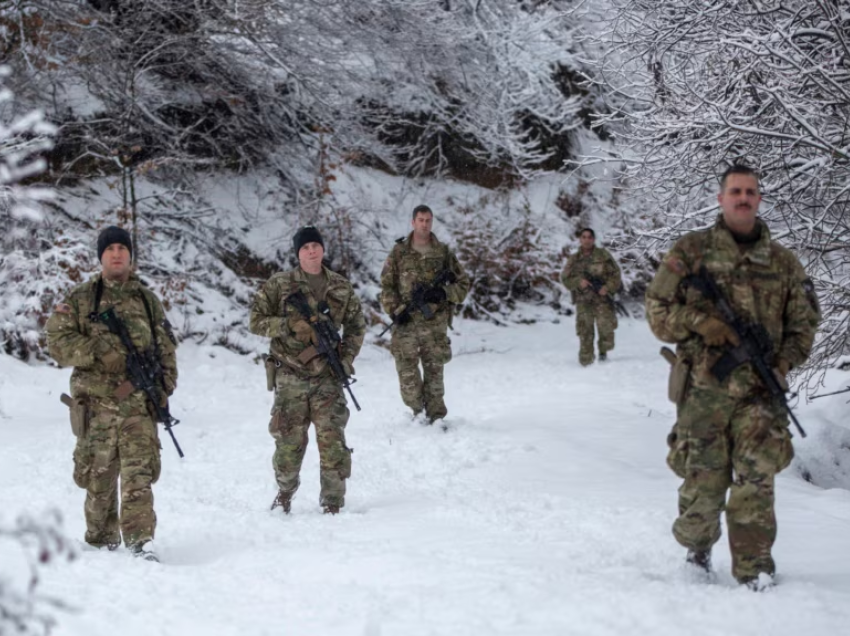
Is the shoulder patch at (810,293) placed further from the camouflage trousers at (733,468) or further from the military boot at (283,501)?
the military boot at (283,501)

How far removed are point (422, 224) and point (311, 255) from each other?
8.04 feet

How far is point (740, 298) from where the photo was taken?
4164mm

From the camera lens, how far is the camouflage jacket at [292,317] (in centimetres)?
618

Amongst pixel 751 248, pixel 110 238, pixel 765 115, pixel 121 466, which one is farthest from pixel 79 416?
pixel 765 115

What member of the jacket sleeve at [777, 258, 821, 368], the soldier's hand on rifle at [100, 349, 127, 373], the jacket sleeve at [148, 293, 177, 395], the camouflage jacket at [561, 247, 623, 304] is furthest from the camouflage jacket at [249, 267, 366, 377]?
the camouflage jacket at [561, 247, 623, 304]

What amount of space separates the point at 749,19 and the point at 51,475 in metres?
6.90

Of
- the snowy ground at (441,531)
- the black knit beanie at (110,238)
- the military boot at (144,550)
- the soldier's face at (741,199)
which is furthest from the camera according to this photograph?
the black knit beanie at (110,238)

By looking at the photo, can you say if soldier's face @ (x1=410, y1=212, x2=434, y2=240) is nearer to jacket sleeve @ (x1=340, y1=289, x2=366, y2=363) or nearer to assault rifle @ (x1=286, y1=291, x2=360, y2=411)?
jacket sleeve @ (x1=340, y1=289, x2=366, y2=363)

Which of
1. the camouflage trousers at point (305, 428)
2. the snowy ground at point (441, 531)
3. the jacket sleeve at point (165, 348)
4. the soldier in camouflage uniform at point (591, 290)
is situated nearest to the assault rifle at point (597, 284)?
the soldier in camouflage uniform at point (591, 290)

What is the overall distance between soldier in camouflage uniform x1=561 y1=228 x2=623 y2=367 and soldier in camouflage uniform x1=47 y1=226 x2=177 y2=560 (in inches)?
361

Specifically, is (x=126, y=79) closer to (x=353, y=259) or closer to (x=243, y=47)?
(x=243, y=47)

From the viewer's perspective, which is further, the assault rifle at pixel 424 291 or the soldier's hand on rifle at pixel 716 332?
the assault rifle at pixel 424 291

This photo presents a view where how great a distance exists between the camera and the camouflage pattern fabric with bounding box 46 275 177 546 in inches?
201

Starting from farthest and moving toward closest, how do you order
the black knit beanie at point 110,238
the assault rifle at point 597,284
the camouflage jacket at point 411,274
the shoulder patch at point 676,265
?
1. the assault rifle at point 597,284
2. the camouflage jacket at point 411,274
3. the black knit beanie at point 110,238
4. the shoulder patch at point 676,265
